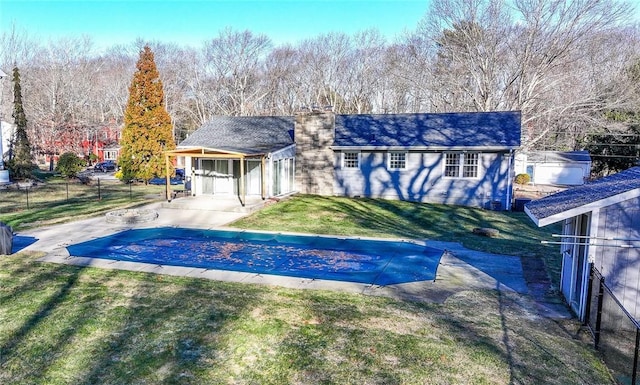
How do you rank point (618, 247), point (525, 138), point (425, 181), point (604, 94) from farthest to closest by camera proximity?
1. point (525, 138)
2. point (604, 94)
3. point (425, 181)
4. point (618, 247)

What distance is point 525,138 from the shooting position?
27703 millimetres

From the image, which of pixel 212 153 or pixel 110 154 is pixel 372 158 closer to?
pixel 212 153

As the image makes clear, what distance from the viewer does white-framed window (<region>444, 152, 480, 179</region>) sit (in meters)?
19.9

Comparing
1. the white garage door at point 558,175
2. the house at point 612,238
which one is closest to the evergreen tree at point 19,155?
the house at point 612,238

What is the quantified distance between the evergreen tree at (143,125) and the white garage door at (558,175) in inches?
1260

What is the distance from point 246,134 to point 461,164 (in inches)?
440

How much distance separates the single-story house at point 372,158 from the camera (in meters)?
19.7

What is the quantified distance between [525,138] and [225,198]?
19.5 meters

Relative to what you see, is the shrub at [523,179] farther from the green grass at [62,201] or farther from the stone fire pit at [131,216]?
the stone fire pit at [131,216]

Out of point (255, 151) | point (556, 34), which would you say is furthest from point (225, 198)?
point (556, 34)

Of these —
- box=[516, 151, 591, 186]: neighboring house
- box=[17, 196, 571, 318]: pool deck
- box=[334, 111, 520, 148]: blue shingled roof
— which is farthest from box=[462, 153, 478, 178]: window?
box=[516, 151, 591, 186]: neighboring house

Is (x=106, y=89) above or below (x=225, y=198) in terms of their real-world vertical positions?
above

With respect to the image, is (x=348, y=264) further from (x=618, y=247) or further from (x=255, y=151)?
(x=255, y=151)

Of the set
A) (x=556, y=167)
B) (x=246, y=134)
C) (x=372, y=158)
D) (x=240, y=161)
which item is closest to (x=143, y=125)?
(x=246, y=134)
